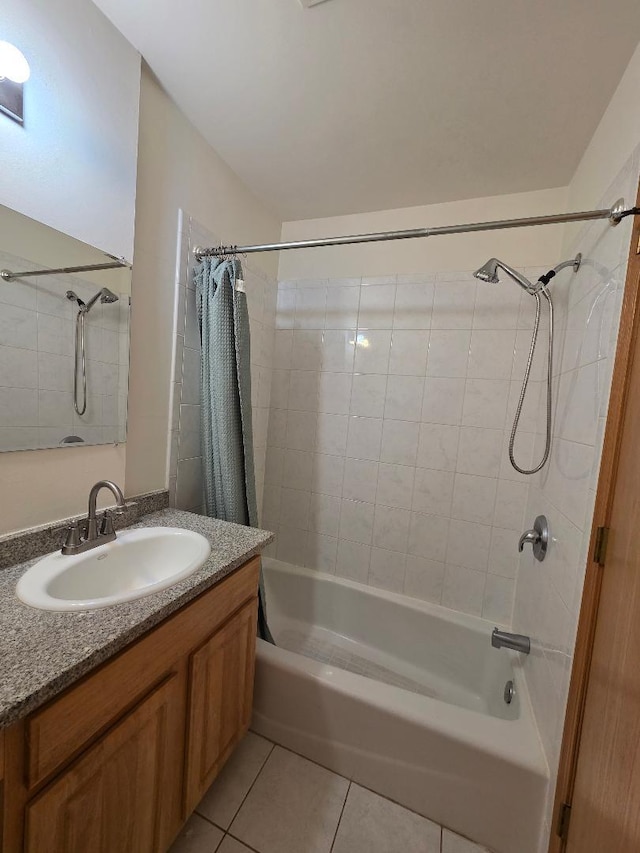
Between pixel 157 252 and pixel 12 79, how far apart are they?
51 centimetres

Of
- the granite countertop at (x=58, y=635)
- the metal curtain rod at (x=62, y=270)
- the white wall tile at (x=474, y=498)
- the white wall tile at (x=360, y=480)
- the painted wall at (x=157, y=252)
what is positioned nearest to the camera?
the granite countertop at (x=58, y=635)

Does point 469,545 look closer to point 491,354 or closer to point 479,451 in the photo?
point 479,451

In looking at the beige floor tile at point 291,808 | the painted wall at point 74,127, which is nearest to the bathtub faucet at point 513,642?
the beige floor tile at point 291,808

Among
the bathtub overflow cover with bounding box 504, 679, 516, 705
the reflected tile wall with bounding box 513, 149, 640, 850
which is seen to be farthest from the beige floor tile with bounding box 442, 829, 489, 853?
the bathtub overflow cover with bounding box 504, 679, 516, 705

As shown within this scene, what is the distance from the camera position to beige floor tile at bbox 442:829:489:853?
105cm

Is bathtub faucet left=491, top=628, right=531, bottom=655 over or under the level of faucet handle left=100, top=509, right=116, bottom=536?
under

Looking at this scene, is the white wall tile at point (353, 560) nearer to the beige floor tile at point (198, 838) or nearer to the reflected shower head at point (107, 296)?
the beige floor tile at point (198, 838)

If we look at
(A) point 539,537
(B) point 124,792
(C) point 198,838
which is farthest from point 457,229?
(C) point 198,838

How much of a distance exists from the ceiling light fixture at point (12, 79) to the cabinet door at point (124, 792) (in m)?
1.47

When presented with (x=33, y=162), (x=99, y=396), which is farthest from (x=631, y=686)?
(x=33, y=162)

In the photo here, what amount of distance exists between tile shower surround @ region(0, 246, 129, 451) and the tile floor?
1.27 metres

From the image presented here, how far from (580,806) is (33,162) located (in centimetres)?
215

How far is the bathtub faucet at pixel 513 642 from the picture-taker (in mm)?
1315

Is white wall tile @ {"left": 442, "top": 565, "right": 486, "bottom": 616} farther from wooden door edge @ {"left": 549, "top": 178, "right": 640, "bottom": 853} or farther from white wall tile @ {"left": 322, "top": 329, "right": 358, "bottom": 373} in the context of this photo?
white wall tile @ {"left": 322, "top": 329, "right": 358, "bottom": 373}
